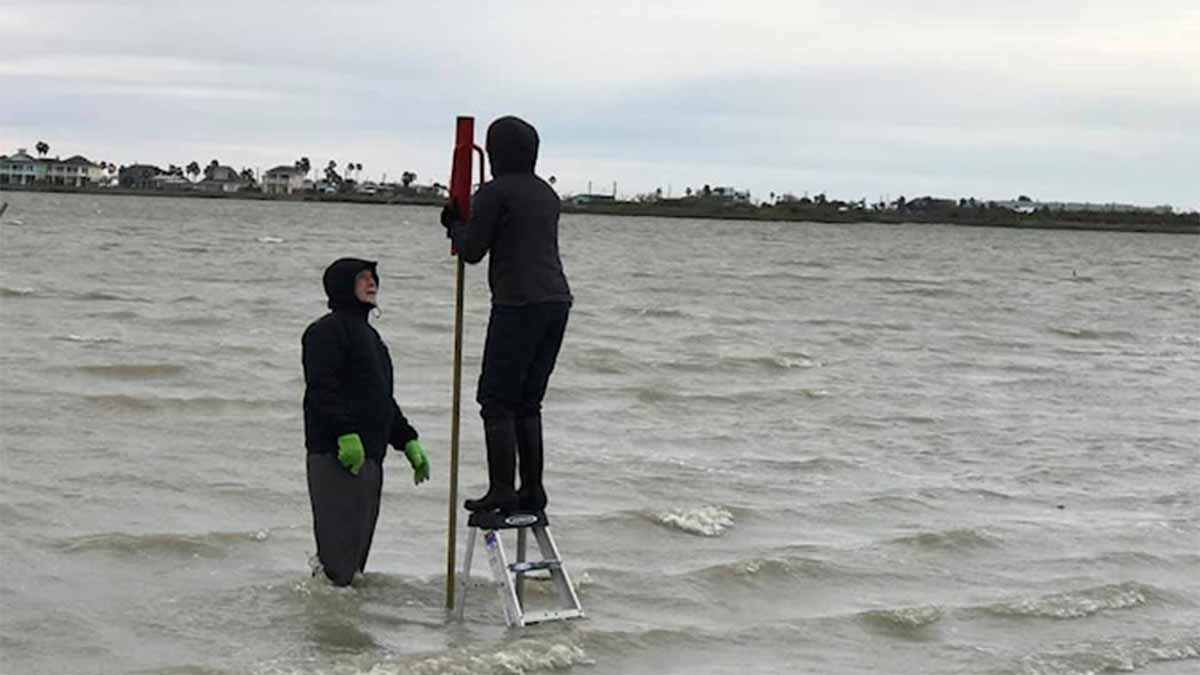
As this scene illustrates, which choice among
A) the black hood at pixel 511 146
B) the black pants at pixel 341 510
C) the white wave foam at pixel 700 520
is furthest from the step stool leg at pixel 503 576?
the white wave foam at pixel 700 520

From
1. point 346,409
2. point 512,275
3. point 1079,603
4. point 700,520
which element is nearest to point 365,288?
point 346,409

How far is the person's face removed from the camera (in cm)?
809

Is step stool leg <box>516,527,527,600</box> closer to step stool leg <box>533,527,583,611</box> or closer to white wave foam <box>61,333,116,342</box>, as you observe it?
step stool leg <box>533,527,583,611</box>

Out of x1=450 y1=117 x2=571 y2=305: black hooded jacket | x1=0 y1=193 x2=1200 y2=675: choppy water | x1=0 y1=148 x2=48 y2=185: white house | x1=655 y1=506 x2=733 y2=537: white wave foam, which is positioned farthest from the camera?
x1=0 y1=148 x2=48 y2=185: white house

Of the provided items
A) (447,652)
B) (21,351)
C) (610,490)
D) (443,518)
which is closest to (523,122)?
(447,652)

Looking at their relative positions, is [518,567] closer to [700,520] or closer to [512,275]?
[512,275]

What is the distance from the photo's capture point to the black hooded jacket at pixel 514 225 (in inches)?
299

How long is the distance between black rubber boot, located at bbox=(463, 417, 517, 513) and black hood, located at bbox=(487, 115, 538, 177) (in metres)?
1.09

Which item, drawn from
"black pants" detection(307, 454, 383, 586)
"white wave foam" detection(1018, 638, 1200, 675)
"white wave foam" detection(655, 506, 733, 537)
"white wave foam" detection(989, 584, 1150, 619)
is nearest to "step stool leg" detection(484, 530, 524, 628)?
"black pants" detection(307, 454, 383, 586)

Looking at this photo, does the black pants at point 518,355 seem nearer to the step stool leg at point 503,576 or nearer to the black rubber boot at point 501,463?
the black rubber boot at point 501,463

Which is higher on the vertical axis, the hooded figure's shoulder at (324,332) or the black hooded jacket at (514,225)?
the black hooded jacket at (514,225)

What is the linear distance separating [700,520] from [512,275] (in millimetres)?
3719

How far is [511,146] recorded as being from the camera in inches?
303

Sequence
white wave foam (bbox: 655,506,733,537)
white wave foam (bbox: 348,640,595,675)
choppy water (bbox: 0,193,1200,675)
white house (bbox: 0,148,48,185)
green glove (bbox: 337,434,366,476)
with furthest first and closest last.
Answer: white house (bbox: 0,148,48,185) < white wave foam (bbox: 655,506,733,537) < choppy water (bbox: 0,193,1200,675) < green glove (bbox: 337,434,366,476) < white wave foam (bbox: 348,640,595,675)
